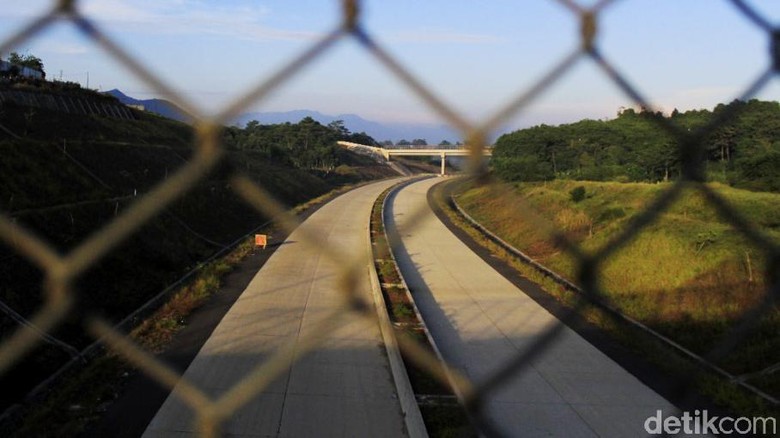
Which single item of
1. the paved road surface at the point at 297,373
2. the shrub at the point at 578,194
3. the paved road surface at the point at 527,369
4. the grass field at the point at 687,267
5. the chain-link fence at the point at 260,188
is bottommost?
the paved road surface at the point at 527,369

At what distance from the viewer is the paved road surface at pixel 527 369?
168 inches

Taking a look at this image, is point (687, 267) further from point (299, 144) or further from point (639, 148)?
point (299, 144)

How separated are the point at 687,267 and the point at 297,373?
202 inches

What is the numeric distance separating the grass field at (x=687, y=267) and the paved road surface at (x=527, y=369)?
2.76 ft

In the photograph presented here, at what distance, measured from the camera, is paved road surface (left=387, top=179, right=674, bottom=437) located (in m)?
4.27

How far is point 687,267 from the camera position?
7.64 m

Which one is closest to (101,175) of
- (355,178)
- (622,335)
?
(622,335)

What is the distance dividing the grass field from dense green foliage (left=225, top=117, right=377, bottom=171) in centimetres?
961

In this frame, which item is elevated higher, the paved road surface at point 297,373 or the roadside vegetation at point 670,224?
the roadside vegetation at point 670,224

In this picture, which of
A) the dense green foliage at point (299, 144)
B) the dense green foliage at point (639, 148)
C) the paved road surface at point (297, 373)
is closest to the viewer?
the dense green foliage at point (639, 148)

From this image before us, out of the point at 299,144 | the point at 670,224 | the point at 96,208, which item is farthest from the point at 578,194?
the point at 299,144

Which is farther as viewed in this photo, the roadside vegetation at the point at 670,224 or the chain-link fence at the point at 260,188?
the roadside vegetation at the point at 670,224

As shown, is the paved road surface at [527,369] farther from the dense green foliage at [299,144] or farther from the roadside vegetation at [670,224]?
the dense green foliage at [299,144]

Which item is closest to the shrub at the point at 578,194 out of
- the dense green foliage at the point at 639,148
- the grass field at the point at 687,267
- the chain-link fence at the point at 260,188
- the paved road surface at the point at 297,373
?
the grass field at the point at 687,267
